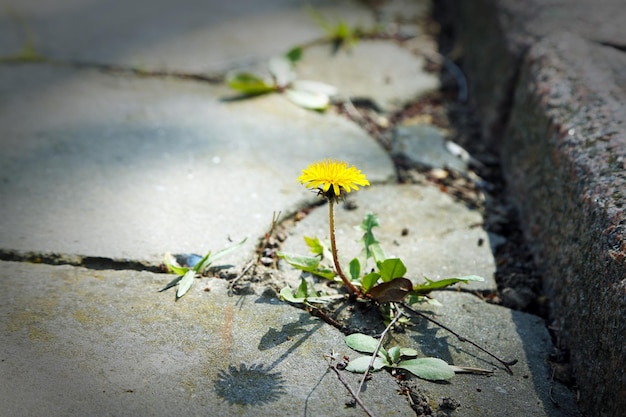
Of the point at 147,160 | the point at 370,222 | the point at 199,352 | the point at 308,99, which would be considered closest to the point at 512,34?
the point at 308,99

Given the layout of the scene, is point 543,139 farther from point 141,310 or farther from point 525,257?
point 141,310

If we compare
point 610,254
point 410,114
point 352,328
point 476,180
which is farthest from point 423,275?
point 410,114

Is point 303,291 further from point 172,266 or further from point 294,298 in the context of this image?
point 172,266

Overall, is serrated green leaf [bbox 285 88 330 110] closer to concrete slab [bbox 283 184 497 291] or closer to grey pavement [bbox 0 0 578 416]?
grey pavement [bbox 0 0 578 416]

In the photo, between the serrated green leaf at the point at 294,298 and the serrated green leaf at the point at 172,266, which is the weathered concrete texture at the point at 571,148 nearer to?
the serrated green leaf at the point at 294,298

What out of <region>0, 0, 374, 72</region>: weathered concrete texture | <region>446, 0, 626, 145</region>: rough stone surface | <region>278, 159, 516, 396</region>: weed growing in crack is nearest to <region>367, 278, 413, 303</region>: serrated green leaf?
<region>278, 159, 516, 396</region>: weed growing in crack

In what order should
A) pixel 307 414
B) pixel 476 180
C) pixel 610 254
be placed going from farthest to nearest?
pixel 476 180
pixel 610 254
pixel 307 414
